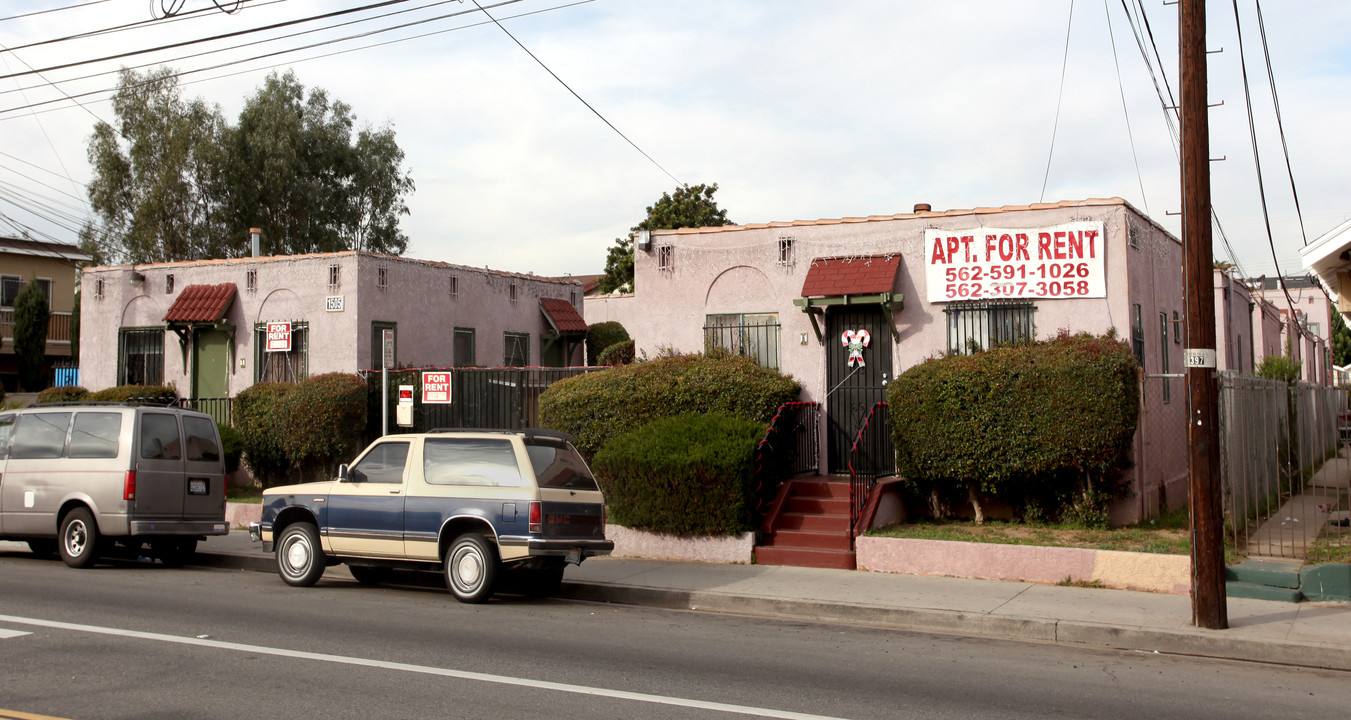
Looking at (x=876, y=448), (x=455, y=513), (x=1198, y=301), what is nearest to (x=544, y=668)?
(x=455, y=513)

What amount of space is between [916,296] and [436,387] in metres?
7.80

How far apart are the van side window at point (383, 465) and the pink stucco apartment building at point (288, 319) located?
24.5 feet

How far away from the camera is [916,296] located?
14.5 m

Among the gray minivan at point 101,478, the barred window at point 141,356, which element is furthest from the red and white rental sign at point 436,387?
the barred window at point 141,356

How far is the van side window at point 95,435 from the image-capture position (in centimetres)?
1296

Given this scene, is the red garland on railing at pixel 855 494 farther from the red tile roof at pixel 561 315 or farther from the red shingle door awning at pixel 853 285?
the red tile roof at pixel 561 315

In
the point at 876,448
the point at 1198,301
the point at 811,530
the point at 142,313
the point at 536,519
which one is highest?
the point at 142,313

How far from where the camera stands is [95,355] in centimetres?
2138

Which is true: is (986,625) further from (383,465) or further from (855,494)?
(383,465)

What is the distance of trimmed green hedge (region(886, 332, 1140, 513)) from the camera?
12.0 meters

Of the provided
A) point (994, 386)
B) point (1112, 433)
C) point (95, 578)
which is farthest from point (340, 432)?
point (1112, 433)

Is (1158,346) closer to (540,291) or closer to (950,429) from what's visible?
(950,429)

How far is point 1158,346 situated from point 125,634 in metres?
13.6

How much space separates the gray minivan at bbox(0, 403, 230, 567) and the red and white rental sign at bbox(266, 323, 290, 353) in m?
5.44
